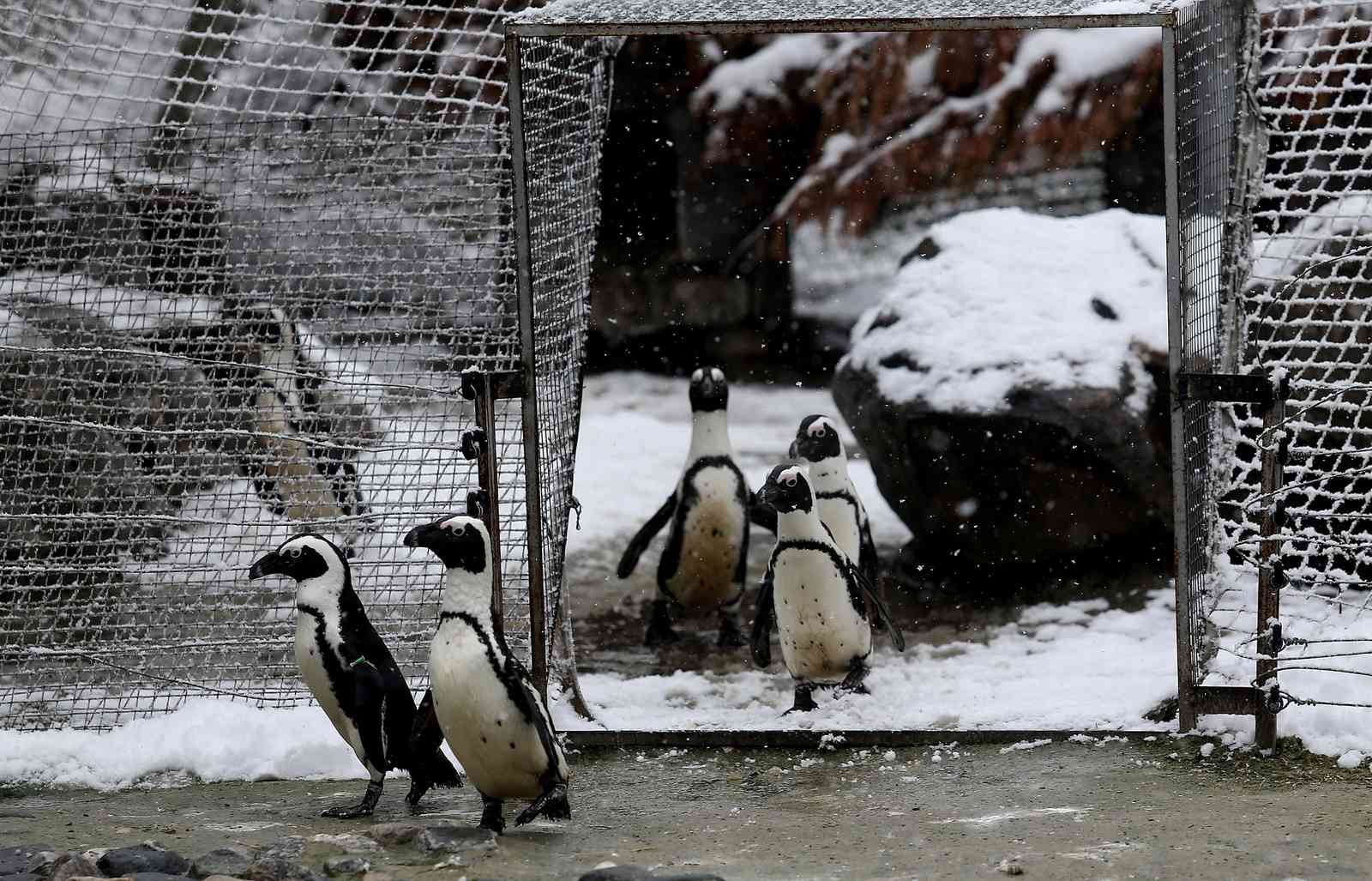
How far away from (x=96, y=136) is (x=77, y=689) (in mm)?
2096

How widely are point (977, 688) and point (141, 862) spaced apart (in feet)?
6.27

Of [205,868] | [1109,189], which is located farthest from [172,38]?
[1109,189]

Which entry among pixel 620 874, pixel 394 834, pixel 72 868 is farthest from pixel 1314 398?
pixel 72 868

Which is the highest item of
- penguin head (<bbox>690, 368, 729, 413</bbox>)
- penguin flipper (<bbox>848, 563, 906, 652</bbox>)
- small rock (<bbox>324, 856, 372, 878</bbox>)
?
penguin head (<bbox>690, 368, 729, 413</bbox>)

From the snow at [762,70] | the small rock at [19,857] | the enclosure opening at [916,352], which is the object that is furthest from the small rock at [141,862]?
the snow at [762,70]

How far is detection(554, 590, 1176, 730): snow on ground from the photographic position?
3342 mm

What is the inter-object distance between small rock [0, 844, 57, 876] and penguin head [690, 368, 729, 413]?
84.5 inches

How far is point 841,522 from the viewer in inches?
154

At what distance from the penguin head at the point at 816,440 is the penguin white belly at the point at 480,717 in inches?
57.2

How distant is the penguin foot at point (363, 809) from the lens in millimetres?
2746

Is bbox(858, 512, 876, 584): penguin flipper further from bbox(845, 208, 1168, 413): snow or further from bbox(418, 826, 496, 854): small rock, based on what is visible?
bbox(418, 826, 496, 854): small rock

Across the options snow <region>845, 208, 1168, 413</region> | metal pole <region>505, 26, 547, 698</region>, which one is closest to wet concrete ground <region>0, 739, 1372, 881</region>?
metal pole <region>505, 26, 547, 698</region>

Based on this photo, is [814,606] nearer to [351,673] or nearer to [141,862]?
[351,673]

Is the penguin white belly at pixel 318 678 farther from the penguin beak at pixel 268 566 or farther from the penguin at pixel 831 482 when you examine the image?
the penguin at pixel 831 482
